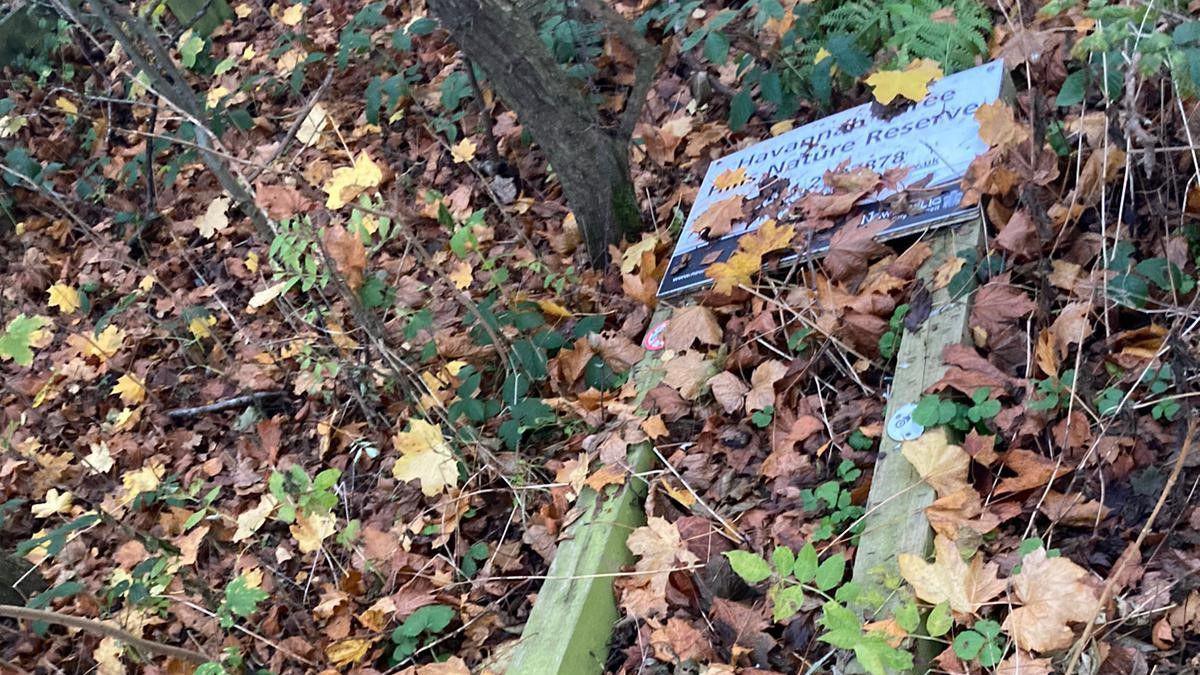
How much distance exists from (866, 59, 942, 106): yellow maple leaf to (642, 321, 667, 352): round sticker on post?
833mm

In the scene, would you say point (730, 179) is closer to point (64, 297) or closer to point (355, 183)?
point (355, 183)

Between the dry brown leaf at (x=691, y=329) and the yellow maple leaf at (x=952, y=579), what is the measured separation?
32.2 inches

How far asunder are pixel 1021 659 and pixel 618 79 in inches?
96.4

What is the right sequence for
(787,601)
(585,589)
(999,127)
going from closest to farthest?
(787,601) < (585,589) < (999,127)

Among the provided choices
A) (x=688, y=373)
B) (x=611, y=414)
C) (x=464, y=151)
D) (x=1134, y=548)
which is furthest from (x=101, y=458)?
(x=1134, y=548)

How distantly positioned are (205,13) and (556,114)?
123 inches

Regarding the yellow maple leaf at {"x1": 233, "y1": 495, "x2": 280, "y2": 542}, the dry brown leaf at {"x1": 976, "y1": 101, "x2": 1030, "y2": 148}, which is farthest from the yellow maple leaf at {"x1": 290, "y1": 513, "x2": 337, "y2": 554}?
the dry brown leaf at {"x1": 976, "y1": 101, "x2": 1030, "y2": 148}

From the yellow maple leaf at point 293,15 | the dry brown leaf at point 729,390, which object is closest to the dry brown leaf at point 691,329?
the dry brown leaf at point 729,390

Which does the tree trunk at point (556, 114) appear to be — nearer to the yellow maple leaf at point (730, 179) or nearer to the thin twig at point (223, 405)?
the yellow maple leaf at point (730, 179)

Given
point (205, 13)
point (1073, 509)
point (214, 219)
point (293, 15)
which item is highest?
point (205, 13)

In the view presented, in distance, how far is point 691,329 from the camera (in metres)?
2.32

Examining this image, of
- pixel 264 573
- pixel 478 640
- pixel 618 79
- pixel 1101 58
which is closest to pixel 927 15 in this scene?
pixel 1101 58

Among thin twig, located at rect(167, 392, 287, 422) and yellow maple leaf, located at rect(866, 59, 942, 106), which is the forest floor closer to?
thin twig, located at rect(167, 392, 287, 422)

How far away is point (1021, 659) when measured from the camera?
150cm
